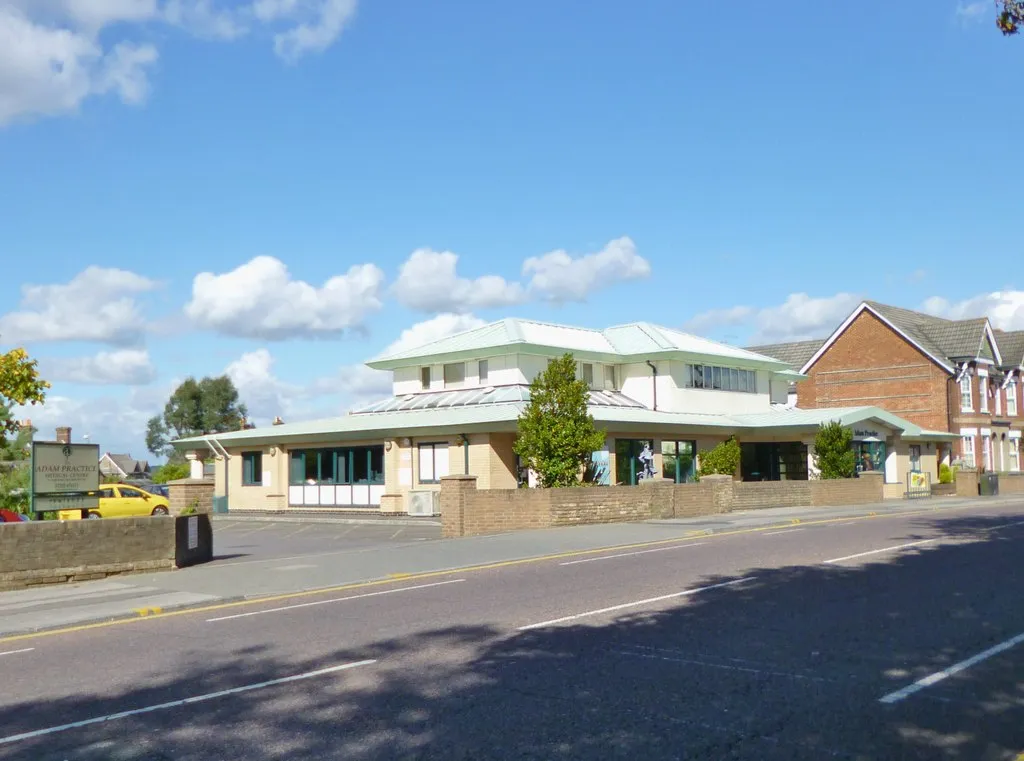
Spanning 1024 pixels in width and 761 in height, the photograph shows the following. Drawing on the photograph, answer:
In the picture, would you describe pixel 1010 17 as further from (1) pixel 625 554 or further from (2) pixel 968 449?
(2) pixel 968 449

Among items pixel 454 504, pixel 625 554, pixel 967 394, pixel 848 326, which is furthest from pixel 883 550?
pixel 848 326

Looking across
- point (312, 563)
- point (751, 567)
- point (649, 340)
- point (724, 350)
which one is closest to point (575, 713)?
point (751, 567)

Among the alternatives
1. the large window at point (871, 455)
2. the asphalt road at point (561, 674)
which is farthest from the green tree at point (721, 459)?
the asphalt road at point (561, 674)

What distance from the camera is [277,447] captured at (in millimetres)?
42031

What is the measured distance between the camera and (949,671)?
8250mm

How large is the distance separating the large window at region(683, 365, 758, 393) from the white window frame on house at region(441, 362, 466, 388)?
961cm

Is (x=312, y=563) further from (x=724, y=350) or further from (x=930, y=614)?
(x=724, y=350)

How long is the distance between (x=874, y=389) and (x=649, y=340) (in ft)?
63.6

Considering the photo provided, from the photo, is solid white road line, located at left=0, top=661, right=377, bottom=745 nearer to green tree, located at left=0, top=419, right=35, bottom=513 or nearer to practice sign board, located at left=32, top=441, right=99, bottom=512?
practice sign board, located at left=32, top=441, right=99, bottom=512

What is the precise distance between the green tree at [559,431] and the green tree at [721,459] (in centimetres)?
1372

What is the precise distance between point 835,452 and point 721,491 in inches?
354

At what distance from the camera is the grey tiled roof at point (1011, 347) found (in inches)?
2298

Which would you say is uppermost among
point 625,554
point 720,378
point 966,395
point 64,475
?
point 720,378

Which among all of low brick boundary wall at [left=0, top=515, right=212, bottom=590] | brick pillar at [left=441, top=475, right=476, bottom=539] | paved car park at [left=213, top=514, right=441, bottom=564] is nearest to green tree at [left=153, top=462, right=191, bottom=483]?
paved car park at [left=213, top=514, right=441, bottom=564]
